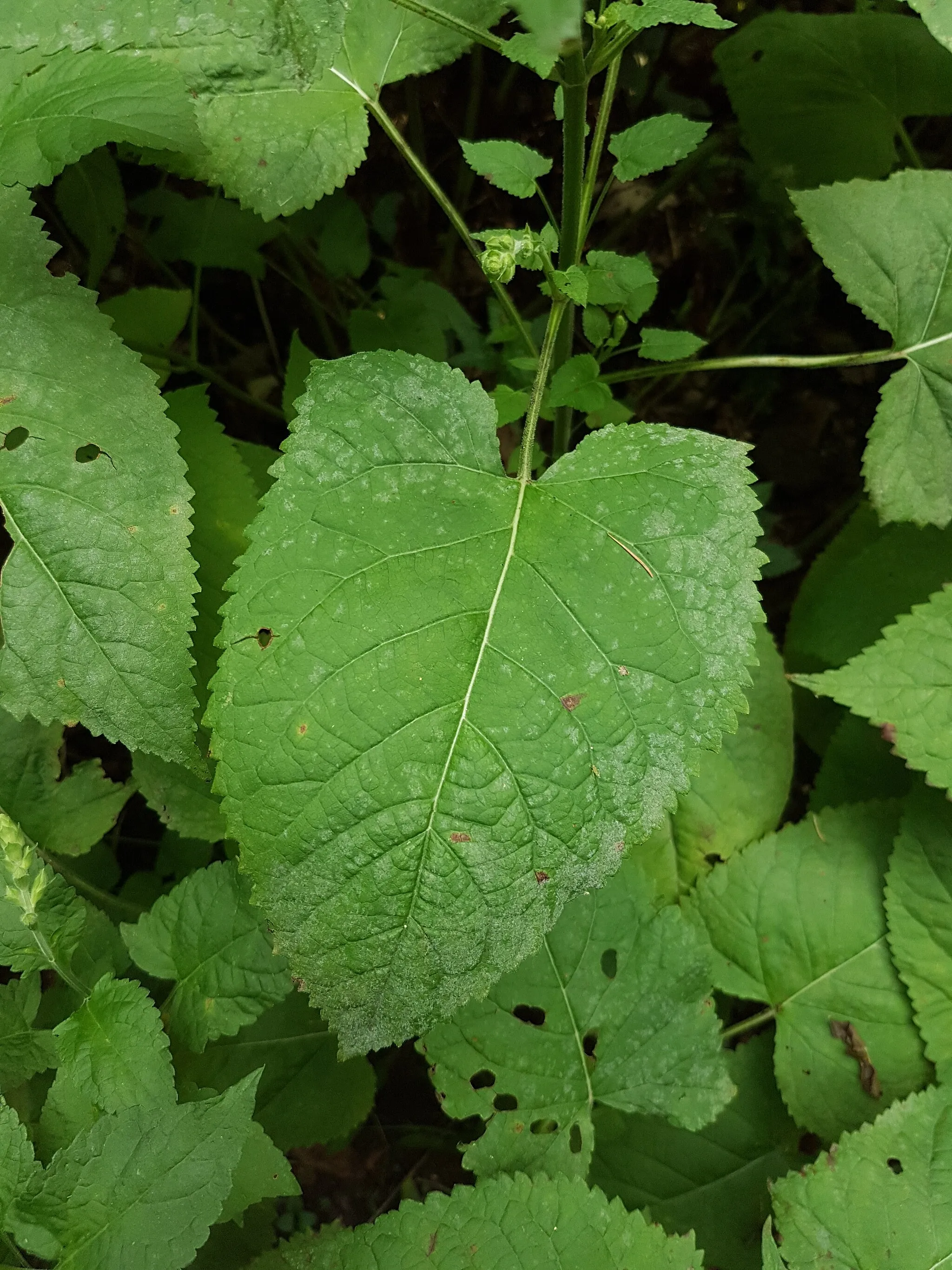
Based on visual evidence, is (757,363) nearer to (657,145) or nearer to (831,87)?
(657,145)

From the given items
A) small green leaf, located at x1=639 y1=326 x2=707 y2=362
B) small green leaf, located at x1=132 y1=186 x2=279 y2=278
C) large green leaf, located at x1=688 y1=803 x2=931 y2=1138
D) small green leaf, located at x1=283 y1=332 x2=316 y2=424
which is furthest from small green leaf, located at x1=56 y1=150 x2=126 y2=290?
large green leaf, located at x1=688 y1=803 x2=931 y2=1138

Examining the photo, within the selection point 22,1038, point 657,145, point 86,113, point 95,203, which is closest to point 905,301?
point 657,145

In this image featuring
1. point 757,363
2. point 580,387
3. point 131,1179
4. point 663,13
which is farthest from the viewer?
point 757,363

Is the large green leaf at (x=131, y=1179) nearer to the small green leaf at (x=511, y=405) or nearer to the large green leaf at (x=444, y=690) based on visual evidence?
the large green leaf at (x=444, y=690)

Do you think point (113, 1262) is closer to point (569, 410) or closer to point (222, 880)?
point (222, 880)

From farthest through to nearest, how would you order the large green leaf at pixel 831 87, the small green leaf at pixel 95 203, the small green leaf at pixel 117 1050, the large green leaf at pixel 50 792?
1. the large green leaf at pixel 831 87
2. the small green leaf at pixel 95 203
3. the large green leaf at pixel 50 792
4. the small green leaf at pixel 117 1050

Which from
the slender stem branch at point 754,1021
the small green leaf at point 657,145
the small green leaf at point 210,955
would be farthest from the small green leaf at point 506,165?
the slender stem branch at point 754,1021

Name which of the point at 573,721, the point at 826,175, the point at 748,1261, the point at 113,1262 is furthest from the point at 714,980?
the point at 826,175

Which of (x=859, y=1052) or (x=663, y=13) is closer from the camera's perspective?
(x=663, y=13)
